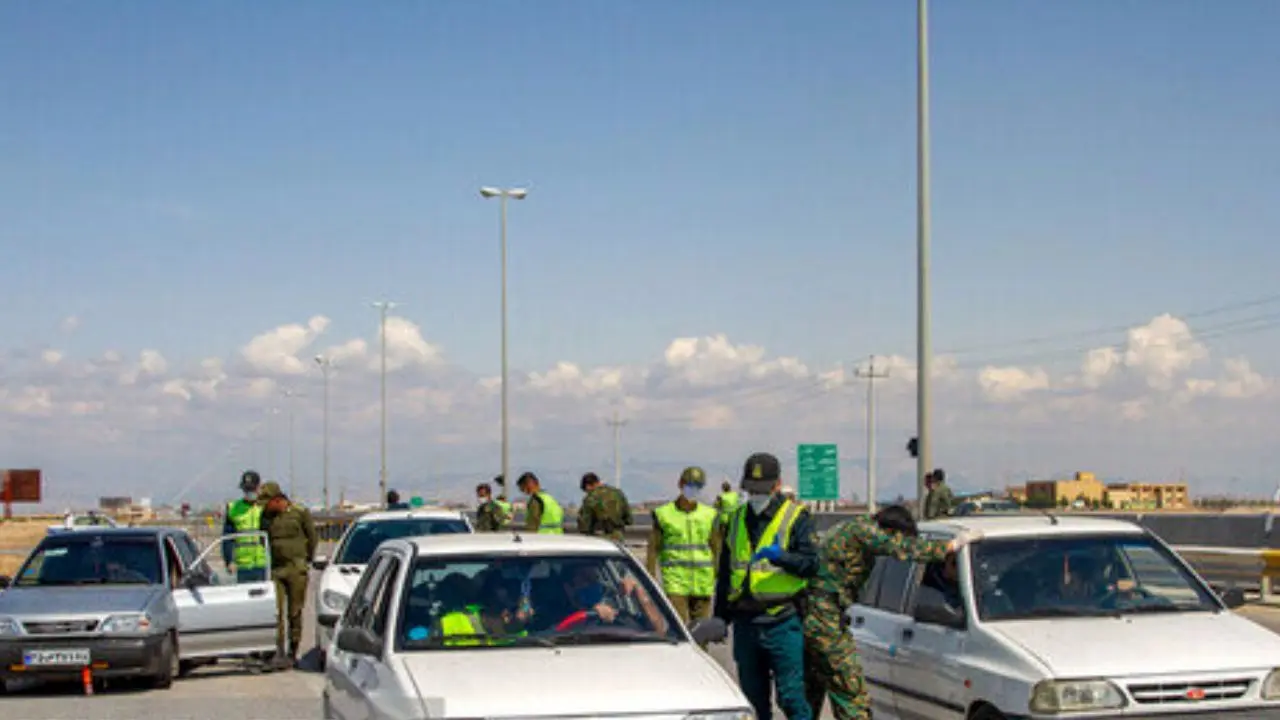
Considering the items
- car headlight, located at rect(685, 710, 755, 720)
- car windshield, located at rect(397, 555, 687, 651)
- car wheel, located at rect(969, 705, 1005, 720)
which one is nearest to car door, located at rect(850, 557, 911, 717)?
car wheel, located at rect(969, 705, 1005, 720)

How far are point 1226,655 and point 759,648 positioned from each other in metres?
2.36

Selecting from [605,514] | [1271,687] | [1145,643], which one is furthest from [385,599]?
[605,514]

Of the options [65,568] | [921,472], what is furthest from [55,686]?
[921,472]

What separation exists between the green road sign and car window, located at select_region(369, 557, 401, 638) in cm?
4227

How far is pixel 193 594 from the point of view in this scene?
16.0m

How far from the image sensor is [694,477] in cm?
1347

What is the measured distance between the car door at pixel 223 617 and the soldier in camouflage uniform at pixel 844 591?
823 centimetres

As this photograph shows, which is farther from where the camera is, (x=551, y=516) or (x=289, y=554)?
(x=551, y=516)

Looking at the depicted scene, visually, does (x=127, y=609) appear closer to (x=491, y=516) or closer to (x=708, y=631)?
(x=491, y=516)

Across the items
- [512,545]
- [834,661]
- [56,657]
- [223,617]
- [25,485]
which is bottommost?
[25,485]

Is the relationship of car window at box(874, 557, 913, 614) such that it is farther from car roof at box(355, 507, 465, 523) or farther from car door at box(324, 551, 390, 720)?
car roof at box(355, 507, 465, 523)

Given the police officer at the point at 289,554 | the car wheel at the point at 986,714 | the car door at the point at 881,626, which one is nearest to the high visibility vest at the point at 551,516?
the police officer at the point at 289,554

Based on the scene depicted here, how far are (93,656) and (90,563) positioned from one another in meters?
1.63

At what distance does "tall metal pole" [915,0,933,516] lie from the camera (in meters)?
23.2
